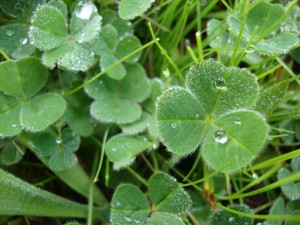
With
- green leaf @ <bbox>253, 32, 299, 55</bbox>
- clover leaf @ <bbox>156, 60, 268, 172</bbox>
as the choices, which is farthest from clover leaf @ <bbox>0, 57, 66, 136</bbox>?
green leaf @ <bbox>253, 32, 299, 55</bbox>

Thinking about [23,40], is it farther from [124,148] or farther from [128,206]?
[128,206]

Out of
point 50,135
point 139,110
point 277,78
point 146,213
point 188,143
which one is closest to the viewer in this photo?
point 188,143

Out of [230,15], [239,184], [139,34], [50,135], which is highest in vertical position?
[230,15]

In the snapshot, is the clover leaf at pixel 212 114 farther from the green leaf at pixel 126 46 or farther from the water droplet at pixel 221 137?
the green leaf at pixel 126 46

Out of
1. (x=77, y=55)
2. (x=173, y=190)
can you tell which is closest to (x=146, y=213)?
(x=173, y=190)

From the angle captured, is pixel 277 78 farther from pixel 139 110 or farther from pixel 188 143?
pixel 188 143

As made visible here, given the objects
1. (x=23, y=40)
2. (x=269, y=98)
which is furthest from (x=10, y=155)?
(x=269, y=98)

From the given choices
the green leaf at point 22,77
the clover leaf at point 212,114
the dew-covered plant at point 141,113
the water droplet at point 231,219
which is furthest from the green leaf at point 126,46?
the water droplet at point 231,219
